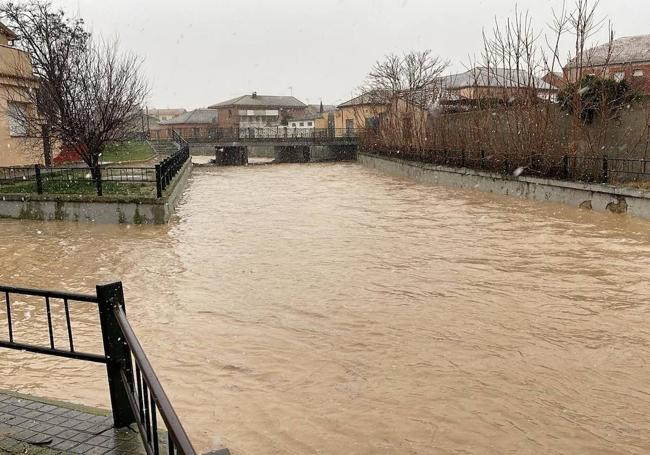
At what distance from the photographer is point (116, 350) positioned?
396 cm

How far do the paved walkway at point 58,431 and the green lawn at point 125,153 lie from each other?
29.5 m

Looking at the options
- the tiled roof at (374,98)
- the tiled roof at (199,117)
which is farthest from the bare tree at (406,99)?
Result: the tiled roof at (199,117)

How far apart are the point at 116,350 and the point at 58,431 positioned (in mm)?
717

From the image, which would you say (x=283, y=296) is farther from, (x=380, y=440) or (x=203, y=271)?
(x=380, y=440)

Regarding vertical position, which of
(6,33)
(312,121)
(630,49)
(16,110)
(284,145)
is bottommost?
(284,145)

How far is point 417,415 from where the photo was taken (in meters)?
5.13

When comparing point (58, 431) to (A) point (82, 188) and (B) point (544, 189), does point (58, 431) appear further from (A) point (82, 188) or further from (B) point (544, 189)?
(B) point (544, 189)

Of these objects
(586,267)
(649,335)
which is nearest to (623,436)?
(649,335)

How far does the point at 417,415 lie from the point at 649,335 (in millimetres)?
3696

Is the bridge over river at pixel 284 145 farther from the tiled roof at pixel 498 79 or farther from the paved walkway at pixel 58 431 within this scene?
the paved walkway at pixel 58 431

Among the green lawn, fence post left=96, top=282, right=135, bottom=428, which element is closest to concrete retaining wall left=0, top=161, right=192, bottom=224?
fence post left=96, top=282, right=135, bottom=428

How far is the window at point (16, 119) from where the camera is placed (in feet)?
75.0

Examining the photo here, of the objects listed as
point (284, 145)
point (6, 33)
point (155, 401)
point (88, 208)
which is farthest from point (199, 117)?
point (155, 401)

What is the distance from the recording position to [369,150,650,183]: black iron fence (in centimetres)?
1762
